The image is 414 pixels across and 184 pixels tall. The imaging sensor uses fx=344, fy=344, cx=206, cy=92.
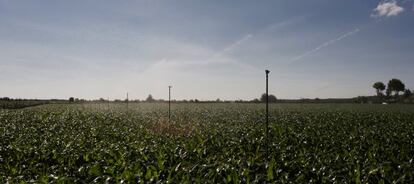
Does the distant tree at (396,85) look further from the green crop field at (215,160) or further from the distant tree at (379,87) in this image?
the green crop field at (215,160)

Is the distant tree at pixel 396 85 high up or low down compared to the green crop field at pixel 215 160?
up

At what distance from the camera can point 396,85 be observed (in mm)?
151625

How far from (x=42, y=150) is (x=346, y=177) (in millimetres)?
11022

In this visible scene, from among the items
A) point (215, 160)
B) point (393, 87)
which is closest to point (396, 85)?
A: point (393, 87)

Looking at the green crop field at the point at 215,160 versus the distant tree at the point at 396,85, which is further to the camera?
the distant tree at the point at 396,85

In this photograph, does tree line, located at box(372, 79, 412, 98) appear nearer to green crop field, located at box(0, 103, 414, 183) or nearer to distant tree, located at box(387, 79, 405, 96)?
distant tree, located at box(387, 79, 405, 96)

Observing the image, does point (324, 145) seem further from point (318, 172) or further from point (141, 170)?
point (141, 170)

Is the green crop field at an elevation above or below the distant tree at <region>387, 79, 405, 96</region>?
below

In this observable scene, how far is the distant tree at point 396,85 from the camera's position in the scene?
→ 151125 mm

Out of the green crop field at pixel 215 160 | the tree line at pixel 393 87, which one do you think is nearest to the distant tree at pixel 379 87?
the tree line at pixel 393 87

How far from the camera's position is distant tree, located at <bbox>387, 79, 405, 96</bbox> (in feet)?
496

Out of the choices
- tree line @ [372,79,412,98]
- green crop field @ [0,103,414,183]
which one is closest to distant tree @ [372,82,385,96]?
tree line @ [372,79,412,98]

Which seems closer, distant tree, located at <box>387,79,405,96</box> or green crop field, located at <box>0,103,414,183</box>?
green crop field, located at <box>0,103,414,183</box>

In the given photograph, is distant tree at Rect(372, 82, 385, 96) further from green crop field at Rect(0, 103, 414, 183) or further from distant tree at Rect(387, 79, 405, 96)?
green crop field at Rect(0, 103, 414, 183)
